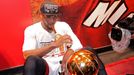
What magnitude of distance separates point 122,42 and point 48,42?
132cm

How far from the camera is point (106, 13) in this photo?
115 inches

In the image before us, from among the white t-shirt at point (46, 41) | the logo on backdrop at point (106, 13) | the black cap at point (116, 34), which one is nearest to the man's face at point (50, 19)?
the white t-shirt at point (46, 41)

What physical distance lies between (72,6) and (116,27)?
727 mm

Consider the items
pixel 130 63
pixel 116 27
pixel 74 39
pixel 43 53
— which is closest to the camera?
pixel 43 53

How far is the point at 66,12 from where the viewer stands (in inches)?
102

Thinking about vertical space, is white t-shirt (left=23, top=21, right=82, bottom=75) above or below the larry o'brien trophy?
below

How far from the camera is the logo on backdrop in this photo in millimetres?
2830

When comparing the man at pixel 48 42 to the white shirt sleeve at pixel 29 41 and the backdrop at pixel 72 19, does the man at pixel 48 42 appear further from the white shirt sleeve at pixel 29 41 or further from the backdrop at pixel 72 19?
the backdrop at pixel 72 19

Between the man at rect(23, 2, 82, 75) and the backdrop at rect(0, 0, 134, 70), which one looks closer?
the man at rect(23, 2, 82, 75)

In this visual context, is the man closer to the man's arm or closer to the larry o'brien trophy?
the man's arm

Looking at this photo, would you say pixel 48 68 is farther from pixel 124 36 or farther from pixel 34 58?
pixel 124 36

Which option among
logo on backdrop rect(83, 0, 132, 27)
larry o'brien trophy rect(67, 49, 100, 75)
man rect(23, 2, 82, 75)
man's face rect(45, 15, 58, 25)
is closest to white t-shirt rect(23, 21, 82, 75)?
man rect(23, 2, 82, 75)

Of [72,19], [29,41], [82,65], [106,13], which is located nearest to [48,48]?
[29,41]

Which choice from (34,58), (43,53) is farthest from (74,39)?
(34,58)
